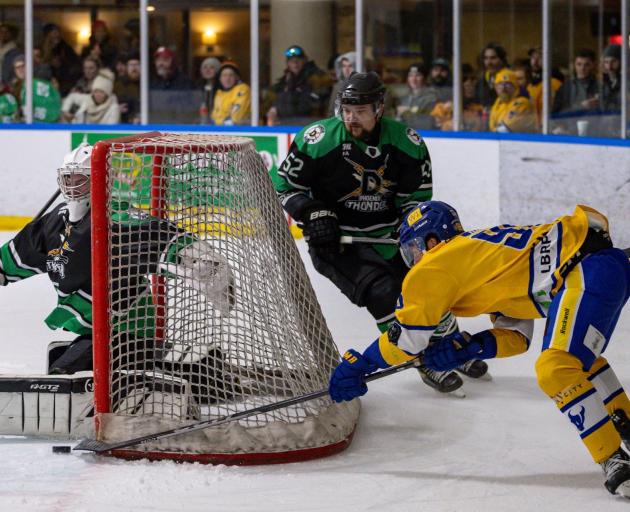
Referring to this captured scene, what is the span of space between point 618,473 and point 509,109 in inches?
183

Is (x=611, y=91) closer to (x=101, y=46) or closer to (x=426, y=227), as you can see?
(x=101, y=46)

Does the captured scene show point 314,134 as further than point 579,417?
Yes

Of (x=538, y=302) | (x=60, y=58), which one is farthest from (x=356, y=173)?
(x=60, y=58)

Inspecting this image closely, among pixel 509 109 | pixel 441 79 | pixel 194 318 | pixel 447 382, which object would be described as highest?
pixel 441 79

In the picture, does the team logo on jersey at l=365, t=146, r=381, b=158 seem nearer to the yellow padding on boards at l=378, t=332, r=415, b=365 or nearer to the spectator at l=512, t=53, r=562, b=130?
the yellow padding on boards at l=378, t=332, r=415, b=365

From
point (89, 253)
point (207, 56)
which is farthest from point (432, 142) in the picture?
point (89, 253)

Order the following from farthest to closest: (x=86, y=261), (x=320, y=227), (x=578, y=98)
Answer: (x=578, y=98) → (x=320, y=227) → (x=86, y=261)

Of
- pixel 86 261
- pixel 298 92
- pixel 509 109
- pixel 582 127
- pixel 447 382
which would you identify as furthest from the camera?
pixel 298 92

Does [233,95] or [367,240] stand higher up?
[233,95]

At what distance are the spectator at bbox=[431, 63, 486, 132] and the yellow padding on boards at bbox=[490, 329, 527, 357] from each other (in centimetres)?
428

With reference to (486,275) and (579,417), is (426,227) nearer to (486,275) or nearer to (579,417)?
(486,275)

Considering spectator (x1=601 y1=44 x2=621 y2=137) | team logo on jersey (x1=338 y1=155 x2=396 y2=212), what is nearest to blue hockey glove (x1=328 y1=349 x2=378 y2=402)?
team logo on jersey (x1=338 y1=155 x2=396 y2=212)

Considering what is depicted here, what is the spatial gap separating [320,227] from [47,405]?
3.70 feet

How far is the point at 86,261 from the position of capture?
339cm
